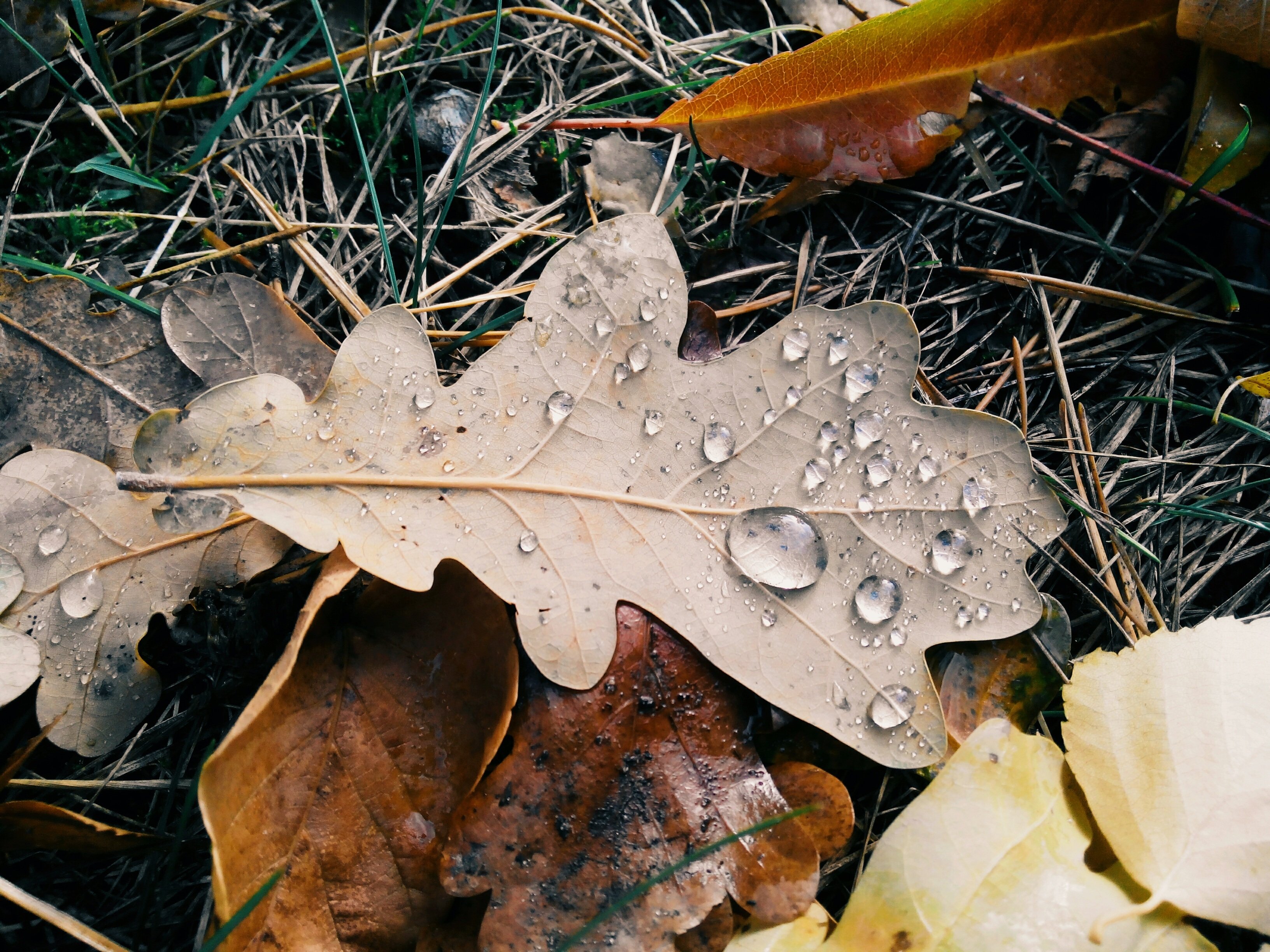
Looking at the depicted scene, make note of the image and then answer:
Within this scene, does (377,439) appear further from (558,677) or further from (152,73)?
(152,73)

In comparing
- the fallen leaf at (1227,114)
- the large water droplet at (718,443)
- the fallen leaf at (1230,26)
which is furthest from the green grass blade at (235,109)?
the fallen leaf at (1227,114)

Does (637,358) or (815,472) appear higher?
(637,358)

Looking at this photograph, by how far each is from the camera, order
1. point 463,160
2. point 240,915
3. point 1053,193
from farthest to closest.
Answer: point 1053,193 < point 463,160 < point 240,915

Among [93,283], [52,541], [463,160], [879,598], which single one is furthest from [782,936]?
[93,283]

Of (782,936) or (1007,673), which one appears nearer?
(782,936)

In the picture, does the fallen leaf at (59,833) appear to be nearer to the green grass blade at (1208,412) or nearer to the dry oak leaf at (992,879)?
the dry oak leaf at (992,879)

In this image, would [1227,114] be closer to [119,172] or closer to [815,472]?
[815,472]
